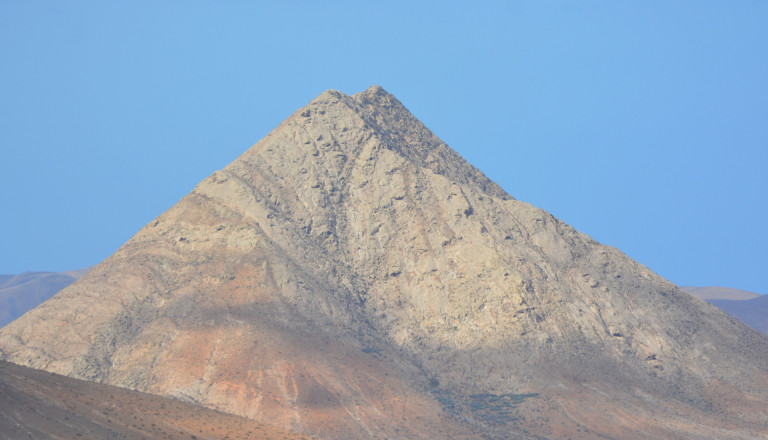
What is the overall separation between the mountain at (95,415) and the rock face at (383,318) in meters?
24.8

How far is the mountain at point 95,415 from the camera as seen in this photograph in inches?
1863

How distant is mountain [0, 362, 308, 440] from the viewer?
47312 millimetres

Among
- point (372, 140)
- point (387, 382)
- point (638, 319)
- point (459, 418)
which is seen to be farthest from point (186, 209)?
point (638, 319)

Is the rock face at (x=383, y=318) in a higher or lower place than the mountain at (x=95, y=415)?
higher

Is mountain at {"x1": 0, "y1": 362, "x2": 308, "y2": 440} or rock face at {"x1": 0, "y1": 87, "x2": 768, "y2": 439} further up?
rock face at {"x1": 0, "y1": 87, "x2": 768, "y2": 439}

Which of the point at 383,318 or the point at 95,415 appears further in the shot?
the point at 383,318

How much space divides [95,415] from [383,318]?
5642 centimetres

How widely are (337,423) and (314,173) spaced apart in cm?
4086

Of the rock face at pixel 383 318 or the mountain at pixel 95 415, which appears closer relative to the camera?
the mountain at pixel 95 415

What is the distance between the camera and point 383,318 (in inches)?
4173

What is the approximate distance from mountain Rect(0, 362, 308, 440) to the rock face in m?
24.8

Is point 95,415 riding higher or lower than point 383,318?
lower

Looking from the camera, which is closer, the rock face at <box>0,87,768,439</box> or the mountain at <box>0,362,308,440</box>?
the mountain at <box>0,362,308,440</box>

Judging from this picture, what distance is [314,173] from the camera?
117938mm
